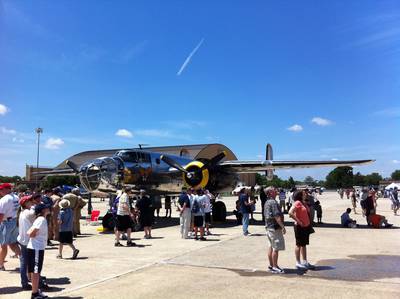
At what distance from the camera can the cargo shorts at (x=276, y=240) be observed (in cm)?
772

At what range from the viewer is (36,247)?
20.1 ft

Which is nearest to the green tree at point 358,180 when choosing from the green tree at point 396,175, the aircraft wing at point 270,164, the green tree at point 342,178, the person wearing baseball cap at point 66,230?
the green tree at point 342,178

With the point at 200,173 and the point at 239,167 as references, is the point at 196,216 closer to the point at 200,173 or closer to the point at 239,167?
the point at 200,173

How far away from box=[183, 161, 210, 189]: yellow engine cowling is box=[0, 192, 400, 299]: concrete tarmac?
210 inches

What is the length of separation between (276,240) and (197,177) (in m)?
9.97

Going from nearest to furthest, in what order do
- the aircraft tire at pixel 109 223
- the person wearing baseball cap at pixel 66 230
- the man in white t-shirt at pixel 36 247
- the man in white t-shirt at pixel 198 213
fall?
the man in white t-shirt at pixel 36 247, the person wearing baseball cap at pixel 66 230, the man in white t-shirt at pixel 198 213, the aircraft tire at pixel 109 223

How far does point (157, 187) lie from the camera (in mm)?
17969

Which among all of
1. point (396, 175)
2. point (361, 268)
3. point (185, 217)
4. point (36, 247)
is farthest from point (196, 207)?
point (396, 175)

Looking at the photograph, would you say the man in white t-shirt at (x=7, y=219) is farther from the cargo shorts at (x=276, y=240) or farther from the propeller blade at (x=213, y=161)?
the propeller blade at (x=213, y=161)

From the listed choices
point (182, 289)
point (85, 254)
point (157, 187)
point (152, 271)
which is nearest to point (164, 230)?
point (157, 187)

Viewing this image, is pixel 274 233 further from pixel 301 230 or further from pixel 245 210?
pixel 245 210

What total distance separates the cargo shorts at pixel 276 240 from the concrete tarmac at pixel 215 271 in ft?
1.73

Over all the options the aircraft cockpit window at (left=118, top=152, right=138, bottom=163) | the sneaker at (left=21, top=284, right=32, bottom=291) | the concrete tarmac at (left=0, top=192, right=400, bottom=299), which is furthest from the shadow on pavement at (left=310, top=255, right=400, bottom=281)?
the aircraft cockpit window at (left=118, top=152, right=138, bottom=163)

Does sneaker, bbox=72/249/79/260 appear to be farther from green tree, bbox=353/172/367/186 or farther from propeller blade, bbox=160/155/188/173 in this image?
green tree, bbox=353/172/367/186
